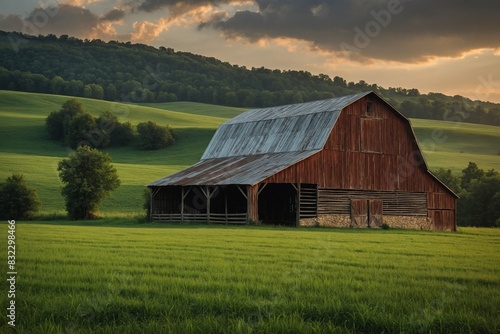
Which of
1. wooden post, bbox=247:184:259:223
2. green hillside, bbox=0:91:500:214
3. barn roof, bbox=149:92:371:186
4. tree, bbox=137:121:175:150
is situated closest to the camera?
wooden post, bbox=247:184:259:223

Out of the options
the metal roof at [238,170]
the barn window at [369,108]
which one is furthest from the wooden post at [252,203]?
the barn window at [369,108]

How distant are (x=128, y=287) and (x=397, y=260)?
8033 millimetres

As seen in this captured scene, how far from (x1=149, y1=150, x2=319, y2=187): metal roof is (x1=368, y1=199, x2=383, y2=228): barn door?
580 centimetres

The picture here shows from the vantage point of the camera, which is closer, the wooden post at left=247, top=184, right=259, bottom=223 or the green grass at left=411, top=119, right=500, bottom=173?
the wooden post at left=247, top=184, right=259, bottom=223

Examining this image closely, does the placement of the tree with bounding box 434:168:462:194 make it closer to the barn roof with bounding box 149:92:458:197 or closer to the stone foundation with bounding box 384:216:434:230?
the barn roof with bounding box 149:92:458:197

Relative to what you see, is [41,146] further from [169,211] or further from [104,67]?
[104,67]

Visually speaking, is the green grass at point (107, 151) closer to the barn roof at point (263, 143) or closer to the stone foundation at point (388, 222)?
the barn roof at point (263, 143)

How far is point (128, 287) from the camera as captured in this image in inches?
389

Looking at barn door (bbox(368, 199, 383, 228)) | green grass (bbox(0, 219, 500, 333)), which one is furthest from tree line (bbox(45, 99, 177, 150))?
green grass (bbox(0, 219, 500, 333))

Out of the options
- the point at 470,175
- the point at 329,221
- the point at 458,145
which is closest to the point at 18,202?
the point at 329,221

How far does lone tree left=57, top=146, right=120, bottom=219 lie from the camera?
48719 millimetres

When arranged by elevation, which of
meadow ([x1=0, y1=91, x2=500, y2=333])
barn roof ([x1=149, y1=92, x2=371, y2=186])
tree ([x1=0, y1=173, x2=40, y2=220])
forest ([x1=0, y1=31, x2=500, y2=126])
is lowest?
meadow ([x1=0, y1=91, x2=500, y2=333])

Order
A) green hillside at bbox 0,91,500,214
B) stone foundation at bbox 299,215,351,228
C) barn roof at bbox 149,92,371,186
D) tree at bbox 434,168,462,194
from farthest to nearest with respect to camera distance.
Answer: tree at bbox 434,168,462,194
green hillside at bbox 0,91,500,214
barn roof at bbox 149,92,371,186
stone foundation at bbox 299,215,351,228

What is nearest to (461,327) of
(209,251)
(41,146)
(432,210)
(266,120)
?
(209,251)
